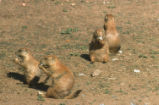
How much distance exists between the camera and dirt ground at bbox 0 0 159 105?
8.13m

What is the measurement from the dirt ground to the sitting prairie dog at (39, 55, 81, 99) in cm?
14

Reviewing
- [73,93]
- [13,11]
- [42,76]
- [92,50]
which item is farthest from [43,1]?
[73,93]

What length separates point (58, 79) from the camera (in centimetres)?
767

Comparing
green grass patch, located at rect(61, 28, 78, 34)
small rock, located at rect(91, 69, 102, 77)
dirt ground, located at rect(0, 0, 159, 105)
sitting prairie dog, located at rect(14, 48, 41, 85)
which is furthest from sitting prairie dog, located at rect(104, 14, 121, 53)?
sitting prairie dog, located at rect(14, 48, 41, 85)

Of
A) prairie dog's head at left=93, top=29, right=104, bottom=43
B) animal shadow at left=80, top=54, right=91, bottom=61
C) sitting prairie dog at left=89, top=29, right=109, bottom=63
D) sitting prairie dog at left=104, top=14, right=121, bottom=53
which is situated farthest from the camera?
sitting prairie dog at left=104, top=14, right=121, bottom=53

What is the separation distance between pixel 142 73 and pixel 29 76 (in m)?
2.90

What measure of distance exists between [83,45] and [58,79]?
434 cm

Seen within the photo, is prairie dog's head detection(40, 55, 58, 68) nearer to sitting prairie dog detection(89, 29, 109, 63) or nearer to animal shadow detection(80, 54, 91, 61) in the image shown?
sitting prairie dog detection(89, 29, 109, 63)

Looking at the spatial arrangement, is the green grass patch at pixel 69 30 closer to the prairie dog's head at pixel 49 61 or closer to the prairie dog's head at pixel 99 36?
the prairie dog's head at pixel 99 36

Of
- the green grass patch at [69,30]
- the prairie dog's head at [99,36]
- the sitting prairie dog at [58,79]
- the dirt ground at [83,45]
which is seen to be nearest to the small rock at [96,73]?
the dirt ground at [83,45]

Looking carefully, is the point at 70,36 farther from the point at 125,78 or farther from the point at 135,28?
the point at 125,78

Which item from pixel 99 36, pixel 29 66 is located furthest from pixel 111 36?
pixel 29 66

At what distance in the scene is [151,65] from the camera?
10172mm

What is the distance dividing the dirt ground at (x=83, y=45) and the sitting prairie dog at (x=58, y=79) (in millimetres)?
143
